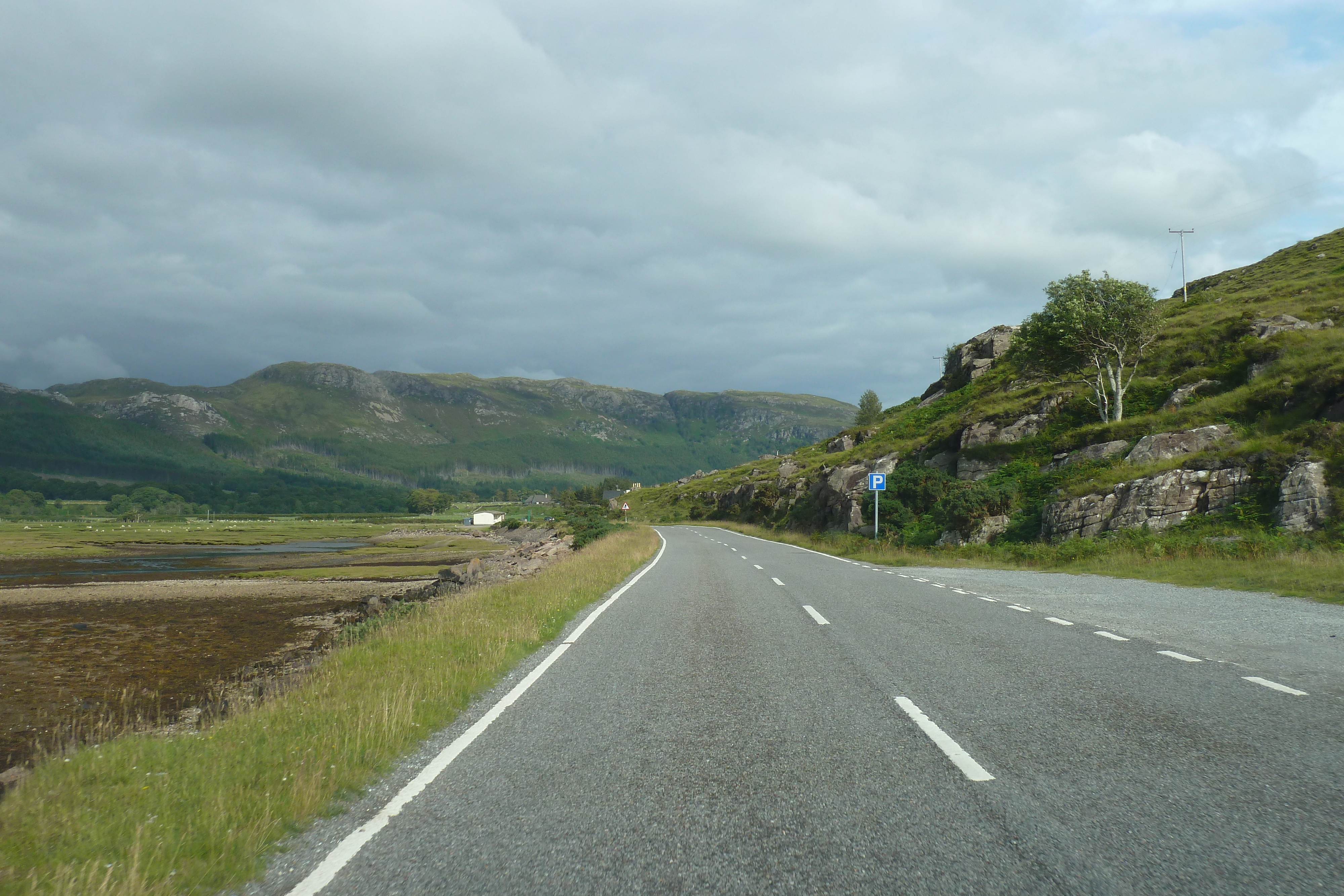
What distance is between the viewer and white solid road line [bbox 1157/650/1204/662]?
26.5 feet

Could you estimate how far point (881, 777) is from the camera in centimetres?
482

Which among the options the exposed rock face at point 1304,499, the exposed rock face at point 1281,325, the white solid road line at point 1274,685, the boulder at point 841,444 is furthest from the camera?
the boulder at point 841,444

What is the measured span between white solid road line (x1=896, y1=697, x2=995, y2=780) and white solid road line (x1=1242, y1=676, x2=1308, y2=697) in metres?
3.39

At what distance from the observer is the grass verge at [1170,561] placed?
14.8 m

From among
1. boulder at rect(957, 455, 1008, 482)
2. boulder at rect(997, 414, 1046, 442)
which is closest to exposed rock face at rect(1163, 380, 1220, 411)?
boulder at rect(997, 414, 1046, 442)

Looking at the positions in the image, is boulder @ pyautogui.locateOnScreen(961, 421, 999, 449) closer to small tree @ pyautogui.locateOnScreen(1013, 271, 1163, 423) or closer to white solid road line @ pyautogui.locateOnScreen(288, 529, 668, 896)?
small tree @ pyautogui.locateOnScreen(1013, 271, 1163, 423)

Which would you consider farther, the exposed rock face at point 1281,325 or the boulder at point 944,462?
the boulder at point 944,462

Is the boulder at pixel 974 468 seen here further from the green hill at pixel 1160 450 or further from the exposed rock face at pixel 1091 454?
the exposed rock face at pixel 1091 454

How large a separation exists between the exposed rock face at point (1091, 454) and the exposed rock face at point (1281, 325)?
35.3 feet

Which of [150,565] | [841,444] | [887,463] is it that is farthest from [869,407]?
[150,565]

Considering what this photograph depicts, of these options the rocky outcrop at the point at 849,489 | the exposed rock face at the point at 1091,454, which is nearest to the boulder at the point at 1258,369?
the exposed rock face at the point at 1091,454

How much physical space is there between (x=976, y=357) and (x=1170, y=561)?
178ft

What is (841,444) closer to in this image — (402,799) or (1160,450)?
(1160,450)

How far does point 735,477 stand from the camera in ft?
399
